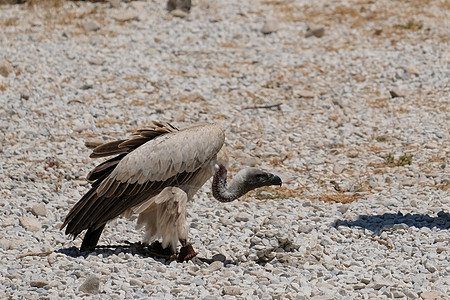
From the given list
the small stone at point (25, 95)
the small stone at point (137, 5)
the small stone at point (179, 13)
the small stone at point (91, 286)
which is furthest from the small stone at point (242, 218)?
the small stone at point (137, 5)

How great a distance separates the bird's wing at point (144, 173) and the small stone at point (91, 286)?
85cm

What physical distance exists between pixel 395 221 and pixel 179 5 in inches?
328

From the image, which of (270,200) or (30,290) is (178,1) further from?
(30,290)

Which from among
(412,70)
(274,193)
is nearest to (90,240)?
(274,193)

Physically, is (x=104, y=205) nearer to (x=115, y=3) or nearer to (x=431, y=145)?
(x=431, y=145)

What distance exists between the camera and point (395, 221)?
24.9ft

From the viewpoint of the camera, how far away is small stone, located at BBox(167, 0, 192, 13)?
48.5 ft

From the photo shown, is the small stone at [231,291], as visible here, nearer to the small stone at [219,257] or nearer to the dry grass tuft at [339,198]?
the small stone at [219,257]

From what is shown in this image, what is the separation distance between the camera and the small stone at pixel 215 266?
638 cm

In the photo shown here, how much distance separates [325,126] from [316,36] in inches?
137

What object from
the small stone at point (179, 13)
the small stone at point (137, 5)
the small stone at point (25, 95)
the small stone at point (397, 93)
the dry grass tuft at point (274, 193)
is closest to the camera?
the dry grass tuft at point (274, 193)

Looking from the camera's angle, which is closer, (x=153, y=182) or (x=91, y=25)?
(x=153, y=182)

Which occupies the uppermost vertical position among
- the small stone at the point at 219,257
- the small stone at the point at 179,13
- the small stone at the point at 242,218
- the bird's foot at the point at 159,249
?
the small stone at the point at 219,257

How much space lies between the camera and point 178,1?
48.4 feet
